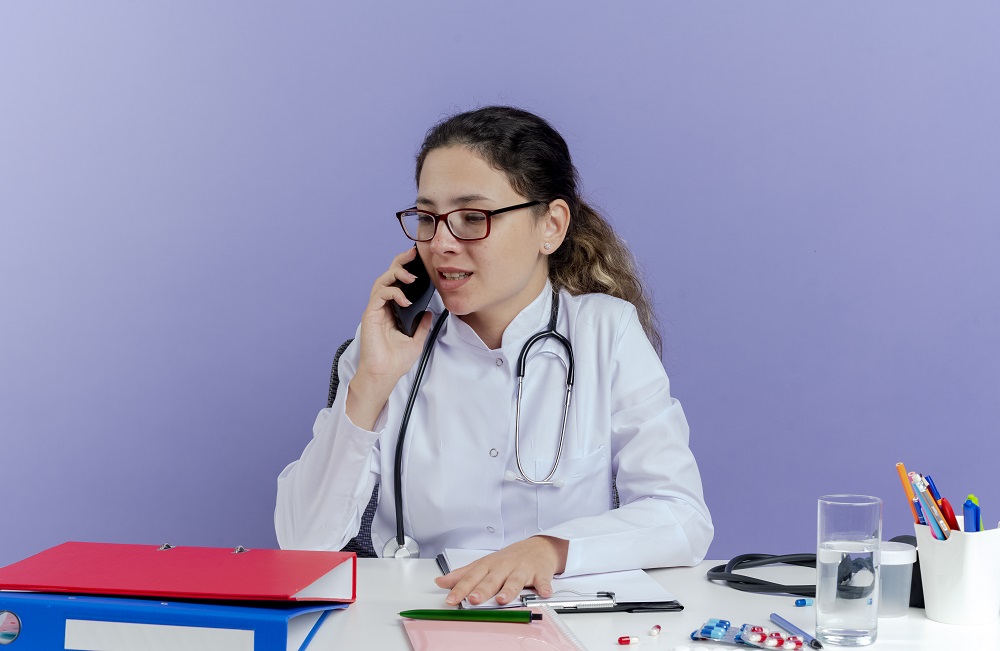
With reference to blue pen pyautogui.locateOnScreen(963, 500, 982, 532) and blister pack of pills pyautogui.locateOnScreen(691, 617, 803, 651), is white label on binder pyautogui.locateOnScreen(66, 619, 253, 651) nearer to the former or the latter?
blister pack of pills pyautogui.locateOnScreen(691, 617, 803, 651)

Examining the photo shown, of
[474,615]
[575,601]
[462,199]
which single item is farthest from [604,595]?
[462,199]

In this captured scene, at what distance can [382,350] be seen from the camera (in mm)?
1839

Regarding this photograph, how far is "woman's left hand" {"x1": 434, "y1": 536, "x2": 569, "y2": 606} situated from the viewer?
126cm

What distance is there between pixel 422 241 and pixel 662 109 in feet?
3.72

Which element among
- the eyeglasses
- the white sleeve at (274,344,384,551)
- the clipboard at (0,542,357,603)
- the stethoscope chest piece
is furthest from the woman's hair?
the clipboard at (0,542,357,603)

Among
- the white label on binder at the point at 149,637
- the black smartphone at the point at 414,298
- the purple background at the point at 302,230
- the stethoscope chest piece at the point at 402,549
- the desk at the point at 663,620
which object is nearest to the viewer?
the white label on binder at the point at 149,637

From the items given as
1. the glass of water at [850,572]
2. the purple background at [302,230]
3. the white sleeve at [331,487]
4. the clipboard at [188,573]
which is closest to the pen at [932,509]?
the glass of water at [850,572]

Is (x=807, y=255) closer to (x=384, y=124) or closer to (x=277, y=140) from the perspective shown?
(x=384, y=124)

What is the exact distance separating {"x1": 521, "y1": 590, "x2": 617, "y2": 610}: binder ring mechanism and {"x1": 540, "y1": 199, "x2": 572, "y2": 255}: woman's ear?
890mm

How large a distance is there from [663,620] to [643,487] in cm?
55

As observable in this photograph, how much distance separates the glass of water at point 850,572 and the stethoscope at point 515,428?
74cm

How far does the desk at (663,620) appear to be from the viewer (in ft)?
3.72

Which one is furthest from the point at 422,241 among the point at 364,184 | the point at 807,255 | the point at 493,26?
the point at 807,255

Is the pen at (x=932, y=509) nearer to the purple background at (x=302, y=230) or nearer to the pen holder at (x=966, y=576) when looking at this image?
the pen holder at (x=966, y=576)
